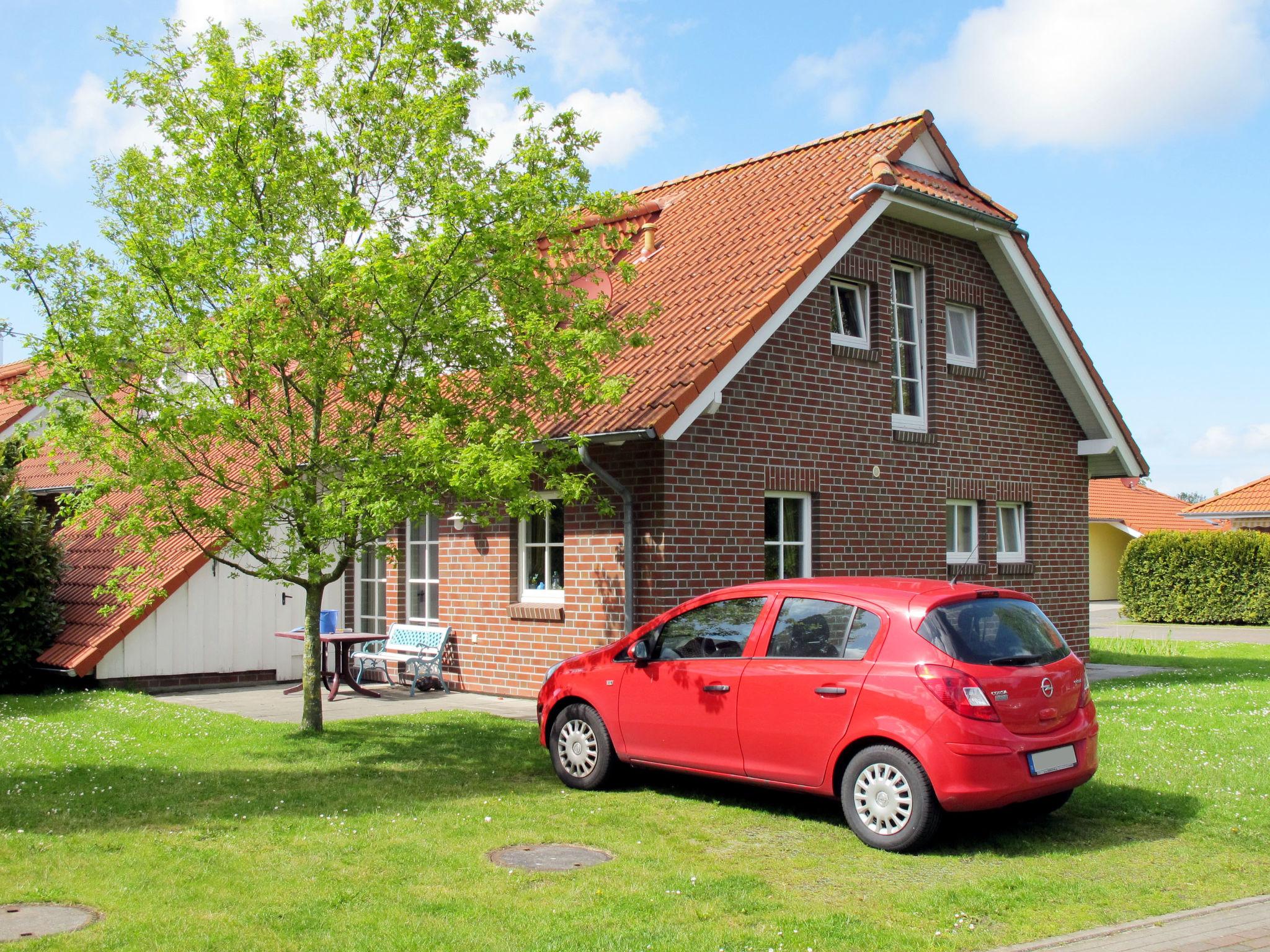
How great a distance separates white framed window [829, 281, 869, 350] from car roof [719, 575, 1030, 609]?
7355 mm

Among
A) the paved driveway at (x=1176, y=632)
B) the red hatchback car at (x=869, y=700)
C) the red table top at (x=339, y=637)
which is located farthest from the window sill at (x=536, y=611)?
the paved driveway at (x=1176, y=632)

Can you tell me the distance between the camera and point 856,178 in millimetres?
15484

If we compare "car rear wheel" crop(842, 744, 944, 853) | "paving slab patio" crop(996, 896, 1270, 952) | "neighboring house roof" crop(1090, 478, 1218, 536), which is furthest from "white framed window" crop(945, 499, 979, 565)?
"neighboring house roof" crop(1090, 478, 1218, 536)

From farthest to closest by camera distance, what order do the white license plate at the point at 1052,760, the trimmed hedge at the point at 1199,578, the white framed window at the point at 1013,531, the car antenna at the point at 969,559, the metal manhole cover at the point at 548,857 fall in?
1. the trimmed hedge at the point at 1199,578
2. the white framed window at the point at 1013,531
3. the car antenna at the point at 969,559
4. the white license plate at the point at 1052,760
5. the metal manhole cover at the point at 548,857

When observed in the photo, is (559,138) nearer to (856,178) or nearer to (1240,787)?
(856,178)

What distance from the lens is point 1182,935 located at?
5820 millimetres

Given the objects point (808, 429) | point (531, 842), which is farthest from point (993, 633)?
point (808, 429)

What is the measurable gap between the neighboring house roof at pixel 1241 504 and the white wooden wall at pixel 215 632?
2999 cm

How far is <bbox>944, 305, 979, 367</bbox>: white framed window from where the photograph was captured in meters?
17.0

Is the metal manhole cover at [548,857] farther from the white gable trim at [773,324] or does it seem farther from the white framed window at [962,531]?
the white framed window at [962,531]

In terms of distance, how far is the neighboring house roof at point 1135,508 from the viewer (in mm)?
43594

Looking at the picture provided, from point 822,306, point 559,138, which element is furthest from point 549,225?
point 822,306

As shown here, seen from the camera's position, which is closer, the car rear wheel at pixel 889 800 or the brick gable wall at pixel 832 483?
the car rear wheel at pixel 889 800

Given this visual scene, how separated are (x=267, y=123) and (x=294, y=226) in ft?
2.97
